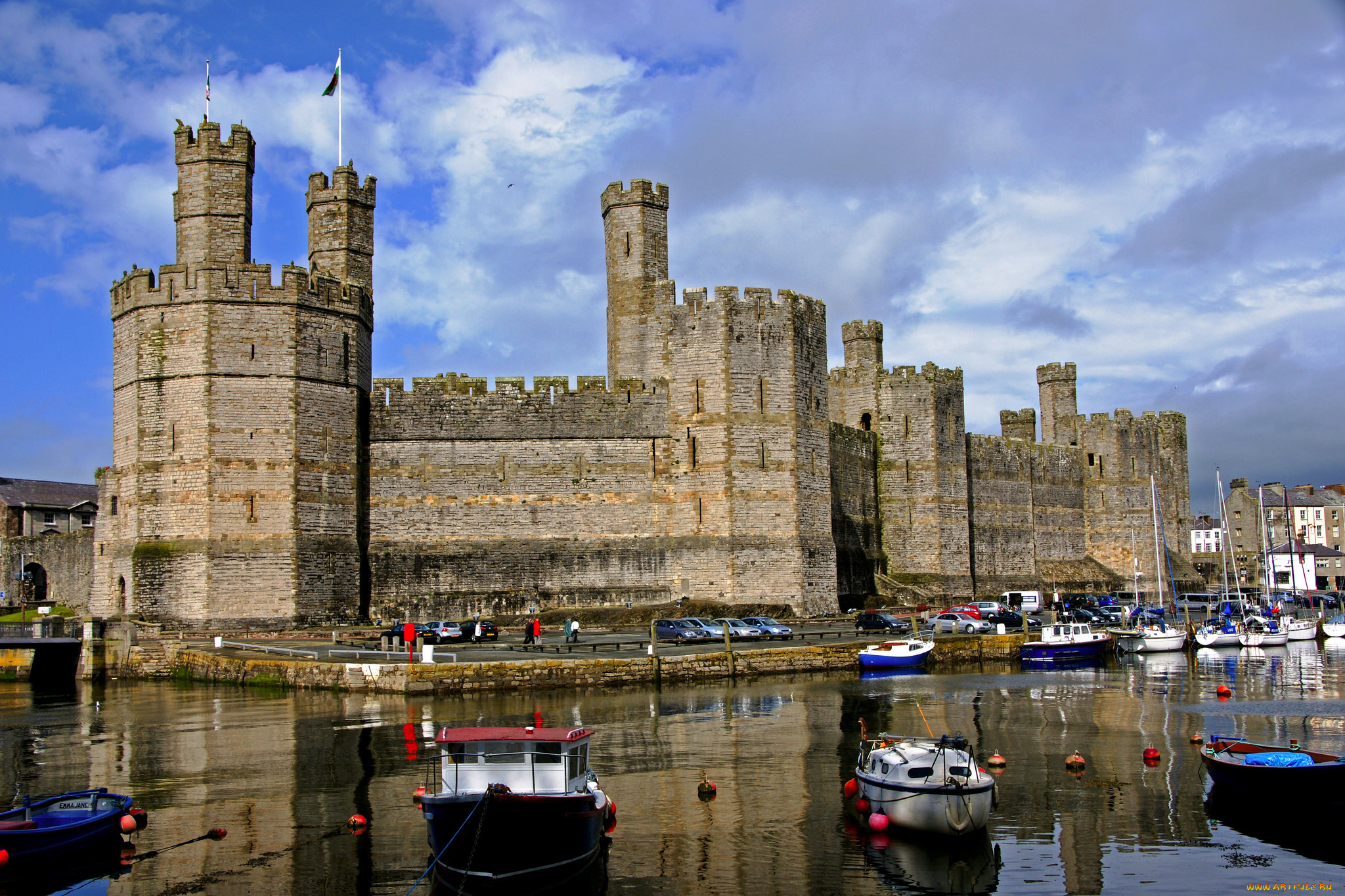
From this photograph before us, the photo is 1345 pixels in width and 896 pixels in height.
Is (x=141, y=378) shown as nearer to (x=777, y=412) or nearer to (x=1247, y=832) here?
(x=777, y=412)

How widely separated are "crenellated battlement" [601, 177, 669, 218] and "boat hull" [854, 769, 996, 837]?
1242 inches

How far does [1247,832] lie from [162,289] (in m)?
33.6

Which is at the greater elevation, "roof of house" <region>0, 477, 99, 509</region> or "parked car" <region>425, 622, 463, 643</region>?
→ "roof of house" <region>0, 477, 99, 509</region>

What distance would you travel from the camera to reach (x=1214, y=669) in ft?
122

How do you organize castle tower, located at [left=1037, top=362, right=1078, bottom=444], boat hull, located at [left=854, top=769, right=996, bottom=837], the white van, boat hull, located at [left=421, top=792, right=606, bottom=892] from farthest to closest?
castle tower, located at [left=1037, top=362, right=1078, bottom=444] → the white van → boat hull, located at [left=854, top=769, right=996, bottom=837] → boat hull, located at [left=421, top=792, right=606, bottom=892]

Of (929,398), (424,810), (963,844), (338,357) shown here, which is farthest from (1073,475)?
(424,810)

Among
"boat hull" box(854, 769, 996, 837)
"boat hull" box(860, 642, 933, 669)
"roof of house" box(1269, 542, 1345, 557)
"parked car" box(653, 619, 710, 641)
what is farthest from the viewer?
"roof of house" box(1269, 542, 1345, 557)

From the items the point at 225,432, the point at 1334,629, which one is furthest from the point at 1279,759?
the point at 1334,629

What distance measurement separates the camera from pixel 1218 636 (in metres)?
45.2

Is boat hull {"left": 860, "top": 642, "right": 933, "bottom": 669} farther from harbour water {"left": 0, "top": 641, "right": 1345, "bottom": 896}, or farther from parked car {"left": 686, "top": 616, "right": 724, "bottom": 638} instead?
parked car {"left": 686, "top": 616, "right": 724, "bottom": 638}

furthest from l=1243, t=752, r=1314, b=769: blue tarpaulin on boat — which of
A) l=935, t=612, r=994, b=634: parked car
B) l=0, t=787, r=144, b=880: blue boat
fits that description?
l=935, t=612, r=994, b=634: parked car

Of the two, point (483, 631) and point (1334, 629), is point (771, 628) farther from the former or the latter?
point (1334, 629)

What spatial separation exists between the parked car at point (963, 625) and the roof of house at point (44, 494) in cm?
4993

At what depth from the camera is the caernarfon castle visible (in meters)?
36.1
